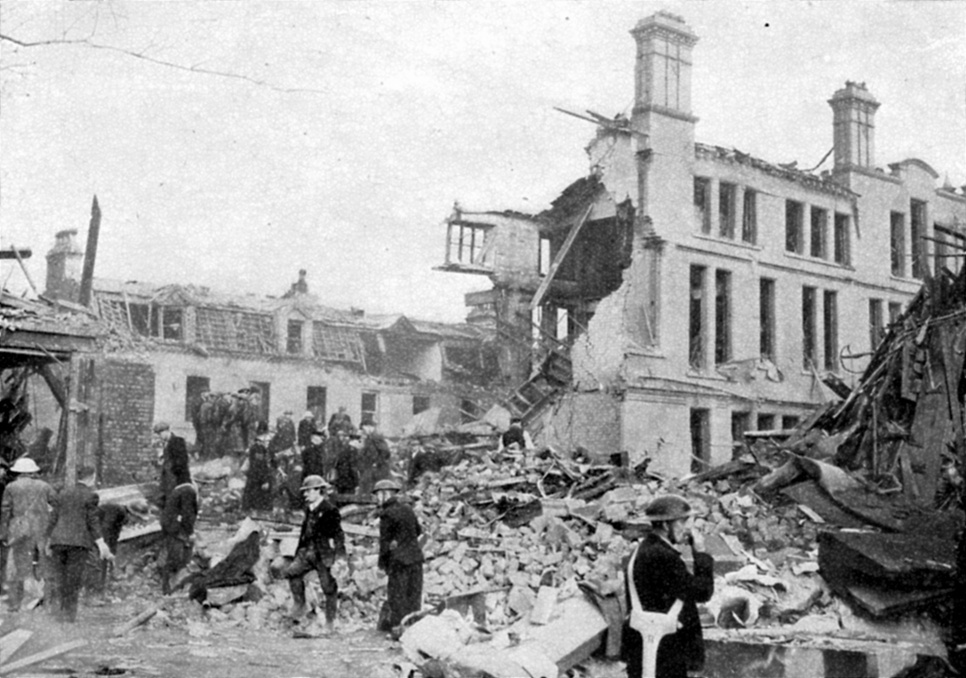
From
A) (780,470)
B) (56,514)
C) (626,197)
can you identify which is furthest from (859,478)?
(626,197)

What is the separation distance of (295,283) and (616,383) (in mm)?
20080

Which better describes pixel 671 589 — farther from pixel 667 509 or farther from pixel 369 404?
pixel 369 404

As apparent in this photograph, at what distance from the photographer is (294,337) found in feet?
132

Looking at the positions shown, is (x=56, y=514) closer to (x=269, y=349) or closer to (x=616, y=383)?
(x=616, y=383)

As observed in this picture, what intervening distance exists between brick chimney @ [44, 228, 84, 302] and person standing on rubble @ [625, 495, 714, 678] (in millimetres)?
36271

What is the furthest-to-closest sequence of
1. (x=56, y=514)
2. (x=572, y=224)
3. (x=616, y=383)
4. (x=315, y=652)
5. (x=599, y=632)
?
(x=572, y=224)
(x=616, y=383)
(x=56, y=514)
(x=315, y=652)
(x=599, y=632)

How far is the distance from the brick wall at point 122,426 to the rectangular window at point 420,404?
23.4m

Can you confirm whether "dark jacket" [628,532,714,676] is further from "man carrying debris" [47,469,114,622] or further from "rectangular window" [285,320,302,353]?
"rectangular window" [285,320,302,353]

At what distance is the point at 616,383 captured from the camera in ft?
86.1

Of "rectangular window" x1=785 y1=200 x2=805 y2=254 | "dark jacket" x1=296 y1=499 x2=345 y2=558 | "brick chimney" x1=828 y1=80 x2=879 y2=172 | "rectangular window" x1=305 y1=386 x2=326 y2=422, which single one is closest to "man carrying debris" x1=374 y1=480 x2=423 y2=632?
"dark jacket" x1=296 y1=499 x2=345 y2=558

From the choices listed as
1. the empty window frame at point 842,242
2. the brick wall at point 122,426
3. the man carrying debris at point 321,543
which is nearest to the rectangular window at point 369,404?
the empty window frame at point 842,242

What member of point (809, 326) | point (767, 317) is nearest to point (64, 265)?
point (767, 317)

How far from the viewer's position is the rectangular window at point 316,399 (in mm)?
39688

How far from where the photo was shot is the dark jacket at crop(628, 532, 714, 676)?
224 inches
